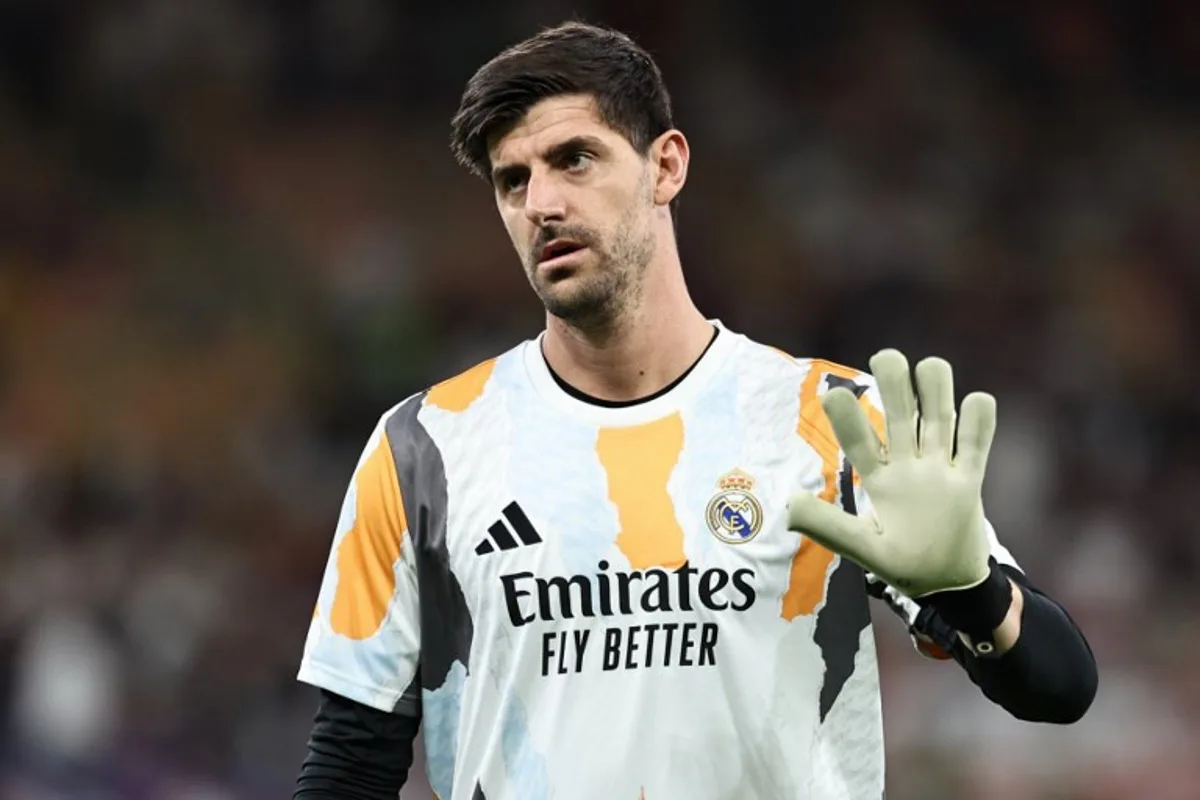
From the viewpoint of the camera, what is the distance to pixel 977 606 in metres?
2.41

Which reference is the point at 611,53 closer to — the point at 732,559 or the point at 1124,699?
the point at 732,559

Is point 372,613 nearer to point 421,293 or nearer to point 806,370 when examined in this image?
point 806,370

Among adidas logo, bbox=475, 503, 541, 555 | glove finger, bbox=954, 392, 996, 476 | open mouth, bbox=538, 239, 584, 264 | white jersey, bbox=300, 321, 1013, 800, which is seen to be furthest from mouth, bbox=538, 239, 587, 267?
glove finger, bbox=954, 392, 996, 476

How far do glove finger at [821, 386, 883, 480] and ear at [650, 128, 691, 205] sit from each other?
27.4 inches

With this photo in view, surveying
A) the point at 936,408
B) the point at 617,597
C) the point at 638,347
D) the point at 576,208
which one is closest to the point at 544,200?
the point at 576,208

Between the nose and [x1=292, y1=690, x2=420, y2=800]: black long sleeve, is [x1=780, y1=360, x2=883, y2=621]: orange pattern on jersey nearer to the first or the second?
the nose

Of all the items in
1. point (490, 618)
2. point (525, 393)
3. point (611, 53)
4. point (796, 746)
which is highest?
point (611, 53)

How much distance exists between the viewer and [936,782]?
254 inches

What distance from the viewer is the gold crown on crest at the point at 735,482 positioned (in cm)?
277

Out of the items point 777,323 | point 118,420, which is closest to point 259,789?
point 118,420

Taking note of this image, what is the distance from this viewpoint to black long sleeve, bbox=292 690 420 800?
2842 millimetres

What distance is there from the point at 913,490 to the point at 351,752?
100cm

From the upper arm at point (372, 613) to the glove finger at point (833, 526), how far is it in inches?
29.4

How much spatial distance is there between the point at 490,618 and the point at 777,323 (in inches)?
211
